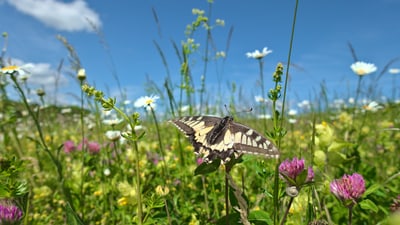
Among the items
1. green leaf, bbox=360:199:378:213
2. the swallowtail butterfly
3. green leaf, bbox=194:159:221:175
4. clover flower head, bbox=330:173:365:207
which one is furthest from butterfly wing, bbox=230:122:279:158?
green leaf, bbox=360:199:378:213

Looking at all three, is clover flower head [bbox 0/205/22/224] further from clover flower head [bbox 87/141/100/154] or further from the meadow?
clover flower head [bbox 87/141/100/154]

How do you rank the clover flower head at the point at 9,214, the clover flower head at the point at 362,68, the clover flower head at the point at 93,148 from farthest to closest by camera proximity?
the clover flower head at the point at 362,68 → the clover flower head at the point at 93,148 → the clover flower head at the point at 9,214


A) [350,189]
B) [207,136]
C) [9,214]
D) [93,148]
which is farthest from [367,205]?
[93,148]

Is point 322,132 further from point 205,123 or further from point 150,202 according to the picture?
point 150,202

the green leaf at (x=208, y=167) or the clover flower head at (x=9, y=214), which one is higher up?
the green leaf at (x=208, y=167)

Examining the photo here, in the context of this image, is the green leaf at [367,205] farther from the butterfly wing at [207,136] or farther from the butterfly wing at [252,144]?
the butterfly wing at [207,136]

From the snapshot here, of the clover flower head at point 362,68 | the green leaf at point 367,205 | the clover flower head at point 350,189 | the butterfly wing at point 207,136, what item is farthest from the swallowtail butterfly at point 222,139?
the clover flower head at point 362,68

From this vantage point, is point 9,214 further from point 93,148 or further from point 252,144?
point 93,148
